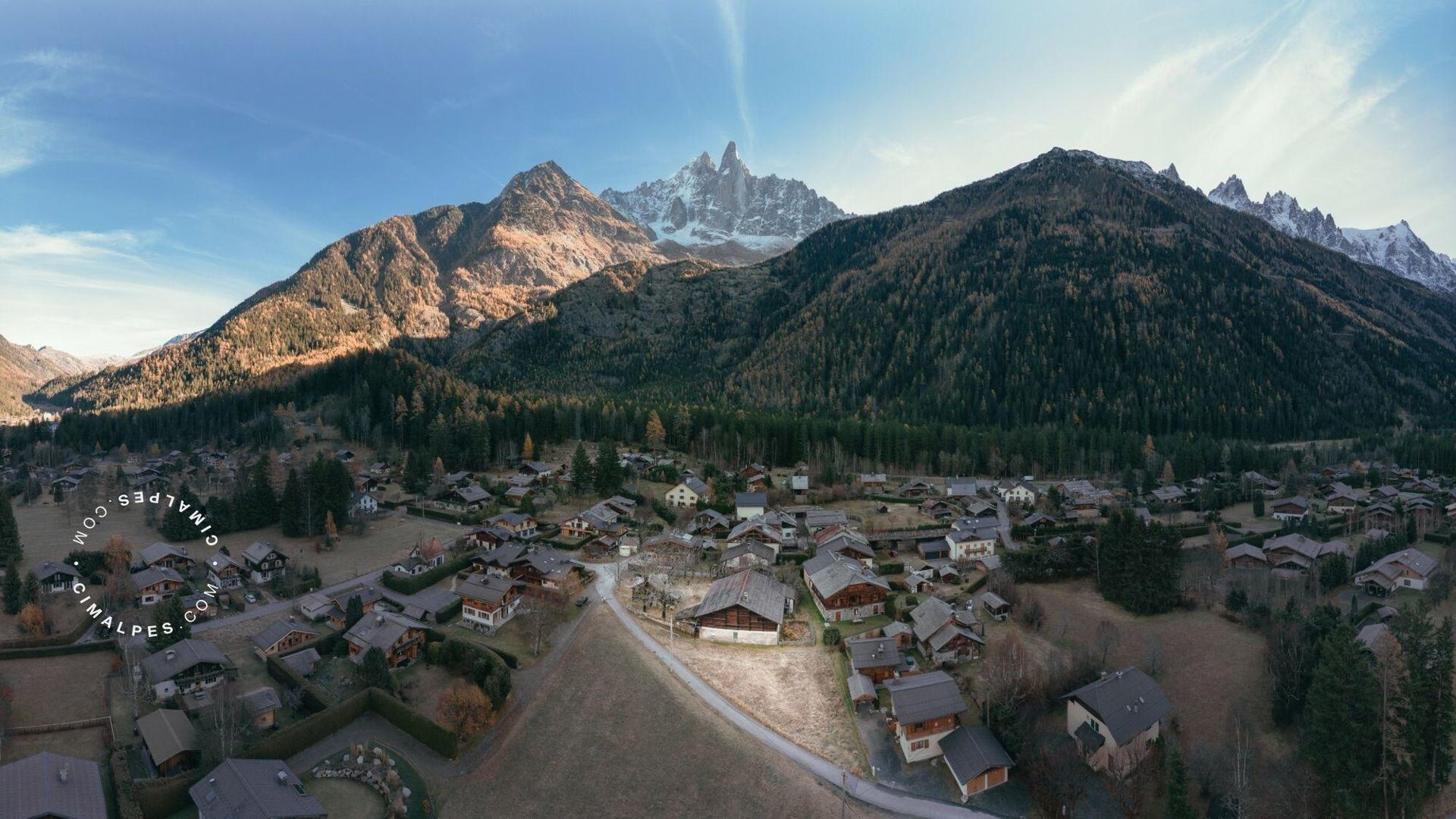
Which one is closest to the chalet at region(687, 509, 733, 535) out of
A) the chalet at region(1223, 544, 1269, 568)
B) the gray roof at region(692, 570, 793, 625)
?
the gray roof at region(692, 570, 793, 625)

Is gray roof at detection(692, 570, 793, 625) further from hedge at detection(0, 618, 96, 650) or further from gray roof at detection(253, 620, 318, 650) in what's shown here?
hedge at detection(0, 618, 96, 650)

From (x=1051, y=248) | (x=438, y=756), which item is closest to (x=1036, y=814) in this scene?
(x=438, y=756)

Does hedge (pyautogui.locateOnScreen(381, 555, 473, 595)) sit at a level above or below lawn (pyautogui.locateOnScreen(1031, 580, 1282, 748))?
above

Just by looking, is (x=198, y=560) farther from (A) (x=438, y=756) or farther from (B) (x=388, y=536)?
(A) (x=438, y=756)

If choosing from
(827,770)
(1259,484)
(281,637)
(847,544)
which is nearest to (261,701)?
(281,637)

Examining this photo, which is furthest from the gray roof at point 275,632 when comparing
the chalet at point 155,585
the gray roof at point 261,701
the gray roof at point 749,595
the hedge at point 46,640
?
the gray roof at point 749,595

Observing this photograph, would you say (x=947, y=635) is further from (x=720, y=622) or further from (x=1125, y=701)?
(x=720, y=622)

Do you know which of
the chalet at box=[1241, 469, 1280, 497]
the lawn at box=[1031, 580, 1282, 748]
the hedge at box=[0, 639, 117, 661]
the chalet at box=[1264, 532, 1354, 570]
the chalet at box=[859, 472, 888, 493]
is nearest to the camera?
the lawn at box=[1031, 580, 1282, 748]
